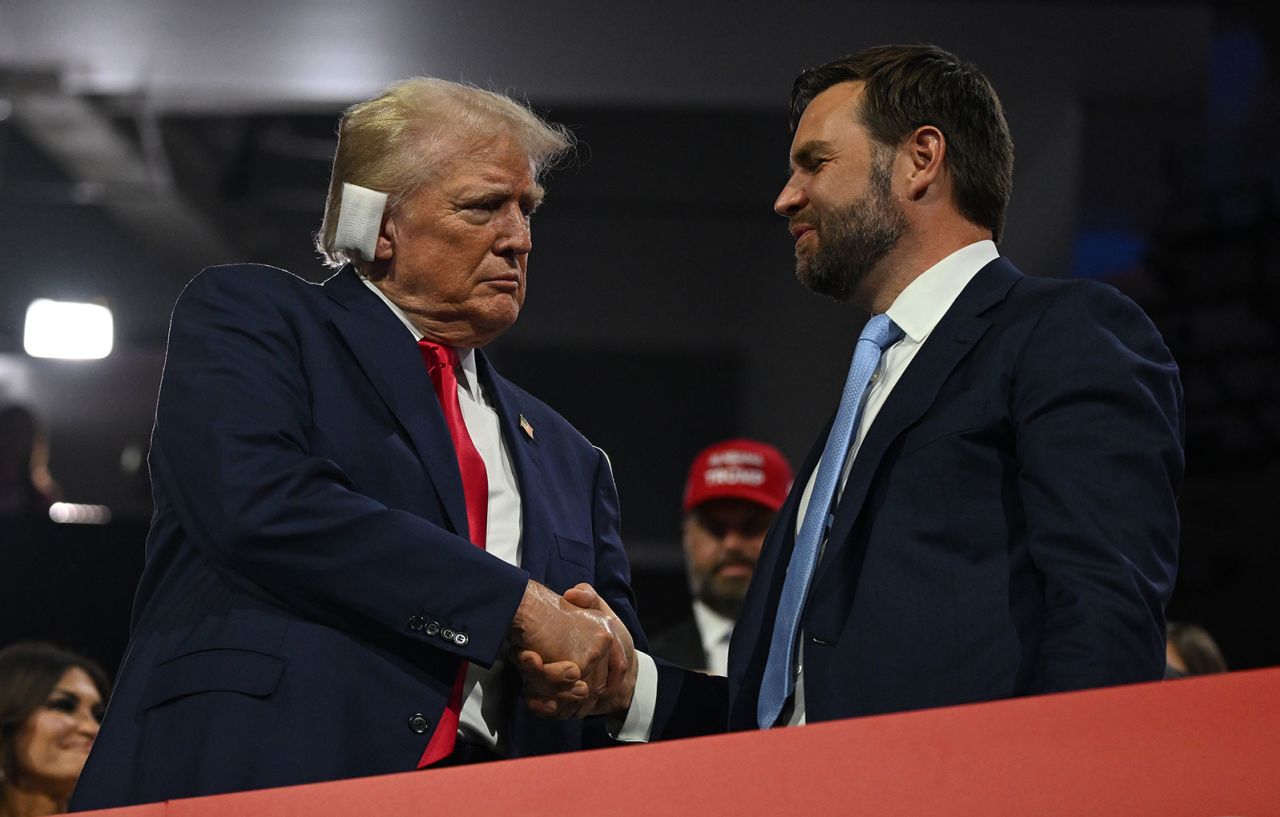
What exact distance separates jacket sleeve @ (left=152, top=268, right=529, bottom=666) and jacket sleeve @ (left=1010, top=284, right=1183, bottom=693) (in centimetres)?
62

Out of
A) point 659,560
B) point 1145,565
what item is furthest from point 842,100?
point 659,560

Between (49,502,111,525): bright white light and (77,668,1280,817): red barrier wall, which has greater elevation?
(77,668,1280,817): red barrier wall

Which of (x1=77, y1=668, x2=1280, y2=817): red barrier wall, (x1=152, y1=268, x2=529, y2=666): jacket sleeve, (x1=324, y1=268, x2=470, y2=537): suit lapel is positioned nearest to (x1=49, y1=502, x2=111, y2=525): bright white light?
(x1=324, y1=268, x2=470, y2=537): suit lapel

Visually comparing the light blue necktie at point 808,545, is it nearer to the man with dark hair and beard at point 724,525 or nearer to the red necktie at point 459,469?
the red necktie at point 459,469

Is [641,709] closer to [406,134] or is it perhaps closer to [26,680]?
[406,134]

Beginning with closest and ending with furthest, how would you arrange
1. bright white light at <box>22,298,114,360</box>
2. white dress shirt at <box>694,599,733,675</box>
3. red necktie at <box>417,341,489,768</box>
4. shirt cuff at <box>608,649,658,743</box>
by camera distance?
red necktie at <box>417,341,489,768</box> → shirt cuff at <box>608,649,658,743</box> → white dress shirt at <box>694,599,733,675</box> → bright white light at <box>22,298,114,360</box>

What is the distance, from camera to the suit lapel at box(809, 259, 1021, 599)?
1.69m

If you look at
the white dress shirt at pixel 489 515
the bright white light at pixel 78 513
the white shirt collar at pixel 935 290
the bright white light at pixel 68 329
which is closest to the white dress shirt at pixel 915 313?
the white shirt collar at pixel 935 290

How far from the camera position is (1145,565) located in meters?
1.49

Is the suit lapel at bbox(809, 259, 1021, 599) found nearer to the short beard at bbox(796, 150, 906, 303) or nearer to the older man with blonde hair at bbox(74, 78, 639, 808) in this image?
the short beard at bbox(796, 150, 906, 303)

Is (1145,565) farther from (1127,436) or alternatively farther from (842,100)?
(842,100)

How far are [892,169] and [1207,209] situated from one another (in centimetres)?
435

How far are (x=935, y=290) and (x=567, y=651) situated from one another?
63 centimetres

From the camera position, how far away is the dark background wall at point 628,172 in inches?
207
